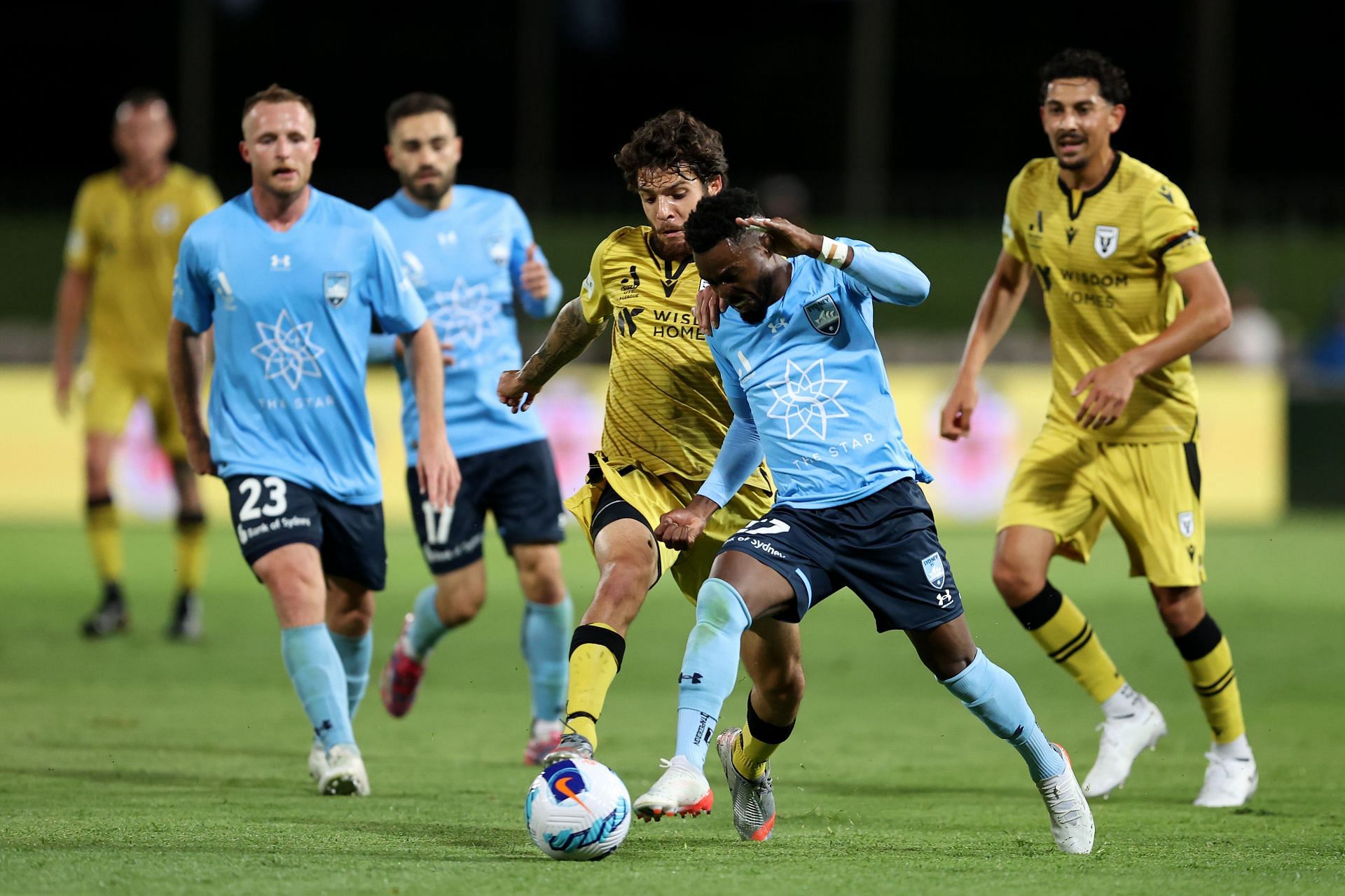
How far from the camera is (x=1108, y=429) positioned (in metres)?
6.68

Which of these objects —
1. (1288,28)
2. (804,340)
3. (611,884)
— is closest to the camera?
(611,884)

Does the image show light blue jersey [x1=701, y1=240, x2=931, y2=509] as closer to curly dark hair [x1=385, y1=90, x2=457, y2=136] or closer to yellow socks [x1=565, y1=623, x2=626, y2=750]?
yellow socks [x1=565, y1=623, x2=626, y2=750]

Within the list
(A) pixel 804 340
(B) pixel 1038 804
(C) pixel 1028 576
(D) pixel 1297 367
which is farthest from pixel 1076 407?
(D) pixel 1297 367

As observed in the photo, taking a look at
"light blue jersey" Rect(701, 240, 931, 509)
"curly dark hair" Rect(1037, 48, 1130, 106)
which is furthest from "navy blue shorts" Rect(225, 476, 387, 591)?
"curly dark hair" Rect(1037, 48, 1130, 106)

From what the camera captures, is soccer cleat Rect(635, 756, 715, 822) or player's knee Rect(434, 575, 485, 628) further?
player's knee Rect(434, 575, 485, 628)

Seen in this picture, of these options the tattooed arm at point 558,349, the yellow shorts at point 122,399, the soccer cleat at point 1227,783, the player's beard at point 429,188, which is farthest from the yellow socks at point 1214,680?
the yellow shorts at point 122,399

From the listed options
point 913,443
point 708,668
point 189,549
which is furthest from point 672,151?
point 913,443

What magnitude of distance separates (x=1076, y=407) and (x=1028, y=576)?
66 centimetres

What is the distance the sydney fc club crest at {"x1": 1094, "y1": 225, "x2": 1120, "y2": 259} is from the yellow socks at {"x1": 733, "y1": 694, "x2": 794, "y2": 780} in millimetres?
2150

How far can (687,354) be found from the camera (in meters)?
5.73

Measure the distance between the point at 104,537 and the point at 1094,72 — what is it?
20.5 feet

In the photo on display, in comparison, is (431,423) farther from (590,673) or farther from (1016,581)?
(1016,581)

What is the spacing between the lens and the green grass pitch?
457 cm

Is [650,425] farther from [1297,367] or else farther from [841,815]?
[1297,367]
